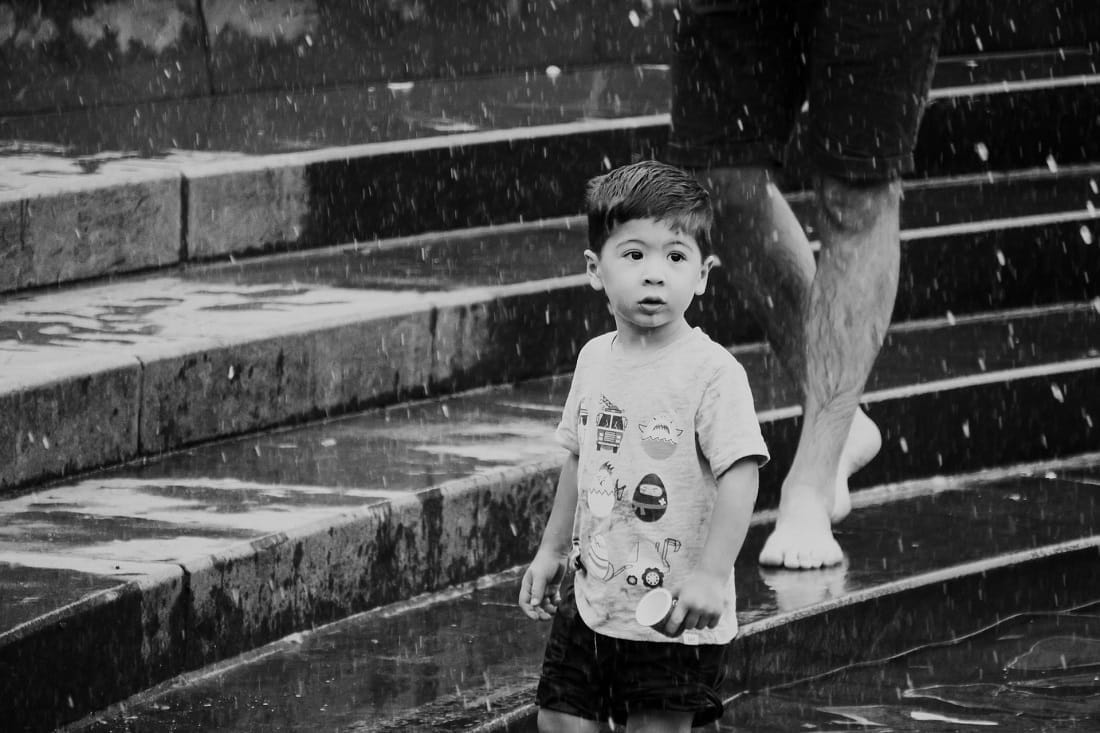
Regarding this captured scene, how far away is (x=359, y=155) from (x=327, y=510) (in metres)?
2.05

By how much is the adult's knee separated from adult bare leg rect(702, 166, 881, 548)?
0.17 metres

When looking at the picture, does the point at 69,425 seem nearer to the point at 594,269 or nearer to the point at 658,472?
the point at 594,269

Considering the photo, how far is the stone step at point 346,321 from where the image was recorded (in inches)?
158

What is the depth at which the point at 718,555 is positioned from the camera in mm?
2680

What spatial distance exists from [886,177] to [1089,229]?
232 centimetres

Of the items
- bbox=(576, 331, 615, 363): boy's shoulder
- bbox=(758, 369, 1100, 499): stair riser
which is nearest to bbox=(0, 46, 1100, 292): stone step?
bbox=(758, 369, 1100, 499): stair riser

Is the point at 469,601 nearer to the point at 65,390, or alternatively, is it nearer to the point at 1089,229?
the point at 65,390

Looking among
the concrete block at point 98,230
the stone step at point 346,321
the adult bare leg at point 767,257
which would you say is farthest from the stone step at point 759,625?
the concrete block at point 98,230

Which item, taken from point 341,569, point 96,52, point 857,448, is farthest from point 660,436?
point 96,52

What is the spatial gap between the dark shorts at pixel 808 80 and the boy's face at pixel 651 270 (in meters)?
1.40

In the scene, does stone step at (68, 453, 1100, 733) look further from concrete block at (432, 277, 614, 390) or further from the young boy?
concrete block at (432, 277, 614, 390)

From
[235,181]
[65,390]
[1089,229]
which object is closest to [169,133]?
Answer: [235,181]

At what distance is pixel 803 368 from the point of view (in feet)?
13.9

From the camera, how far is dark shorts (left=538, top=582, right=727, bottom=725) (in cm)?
277
